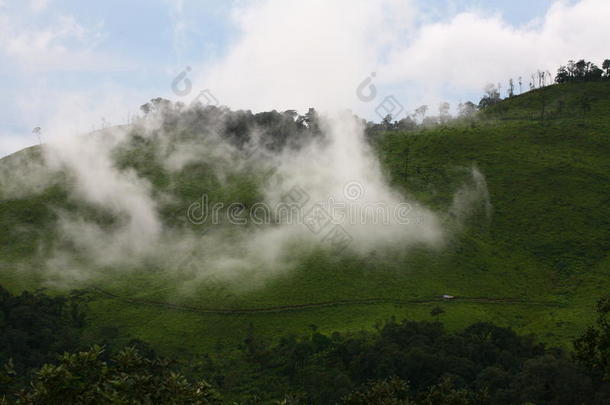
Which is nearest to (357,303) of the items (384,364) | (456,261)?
(456,261)

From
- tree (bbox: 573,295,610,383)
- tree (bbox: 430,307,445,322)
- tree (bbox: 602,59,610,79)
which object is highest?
tree (bbox: 602,59,610,79)

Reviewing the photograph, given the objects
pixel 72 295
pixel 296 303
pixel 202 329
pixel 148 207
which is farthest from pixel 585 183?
pixel 72 295

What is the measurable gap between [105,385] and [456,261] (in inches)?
3725

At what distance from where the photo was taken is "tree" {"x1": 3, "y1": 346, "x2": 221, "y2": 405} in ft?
69.1

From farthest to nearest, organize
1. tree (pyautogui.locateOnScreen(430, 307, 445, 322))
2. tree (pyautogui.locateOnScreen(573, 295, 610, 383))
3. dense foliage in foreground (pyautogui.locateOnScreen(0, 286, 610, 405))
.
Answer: tree (pyautogui.locateOnScreen(430, 307, 445, 322)) → dense foliage in foreground (pyautogui.locateOnScreen(0, 286, 610, 405)) → tree (pyautogui.locateOnScreen(573, 295, 610, 383))

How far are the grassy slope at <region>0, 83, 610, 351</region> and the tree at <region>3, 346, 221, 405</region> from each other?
211ft

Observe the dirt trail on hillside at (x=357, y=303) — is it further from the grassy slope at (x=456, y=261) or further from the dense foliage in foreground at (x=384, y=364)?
the dense foliage in foreground at (x=384, y=364)

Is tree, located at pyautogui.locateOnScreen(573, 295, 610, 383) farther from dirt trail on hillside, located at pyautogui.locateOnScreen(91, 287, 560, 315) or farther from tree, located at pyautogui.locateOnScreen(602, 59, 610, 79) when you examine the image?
tree, located at pyautogui.locateOnScreen(602, 59, 610, 79)

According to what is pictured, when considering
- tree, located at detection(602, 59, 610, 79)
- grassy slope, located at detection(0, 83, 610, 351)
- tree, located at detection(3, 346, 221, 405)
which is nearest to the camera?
tree, located at detection(3, 346, 221, 405)

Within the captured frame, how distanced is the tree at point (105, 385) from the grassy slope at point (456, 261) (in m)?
64.4

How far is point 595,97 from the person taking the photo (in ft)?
586

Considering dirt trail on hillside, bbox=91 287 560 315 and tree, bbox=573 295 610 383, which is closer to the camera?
tree, bbox=573 295 610 383

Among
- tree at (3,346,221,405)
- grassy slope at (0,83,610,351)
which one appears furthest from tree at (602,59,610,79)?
tree at (3,346,221,405)

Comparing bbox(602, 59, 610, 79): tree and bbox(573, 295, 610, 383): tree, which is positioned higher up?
bbox(602, 59, 610, 79): tree
